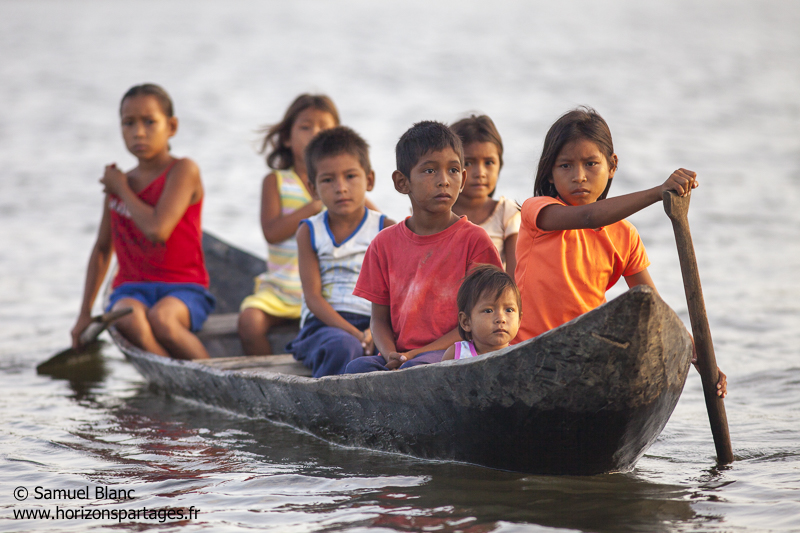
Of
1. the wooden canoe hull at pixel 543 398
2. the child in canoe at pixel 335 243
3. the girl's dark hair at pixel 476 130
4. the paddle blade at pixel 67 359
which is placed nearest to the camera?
the wooden canoe hull at pixel 543 398

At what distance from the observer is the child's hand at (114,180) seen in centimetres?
457

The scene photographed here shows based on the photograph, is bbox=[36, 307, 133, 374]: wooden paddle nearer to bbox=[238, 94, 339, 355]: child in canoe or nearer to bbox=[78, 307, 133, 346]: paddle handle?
bbox=[78, 307, 133, 346]: paddle handle

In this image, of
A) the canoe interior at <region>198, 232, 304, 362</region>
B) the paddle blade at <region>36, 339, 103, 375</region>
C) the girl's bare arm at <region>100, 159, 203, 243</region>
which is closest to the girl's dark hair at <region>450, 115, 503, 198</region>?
the girl's bare arm at <region>100, 159, 203, 243</region>

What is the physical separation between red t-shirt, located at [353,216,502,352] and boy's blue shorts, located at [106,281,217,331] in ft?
5.52

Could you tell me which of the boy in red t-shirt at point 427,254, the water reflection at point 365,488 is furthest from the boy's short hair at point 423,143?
the water reflection at point 365,488

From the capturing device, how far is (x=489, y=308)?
2760mm

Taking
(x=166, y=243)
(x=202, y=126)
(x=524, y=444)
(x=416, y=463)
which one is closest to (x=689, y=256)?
(x=524, y=444)

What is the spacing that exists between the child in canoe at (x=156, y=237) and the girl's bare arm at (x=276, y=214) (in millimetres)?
447

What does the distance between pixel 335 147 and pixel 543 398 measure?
5.56ft

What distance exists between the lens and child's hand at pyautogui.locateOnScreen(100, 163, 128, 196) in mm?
4574

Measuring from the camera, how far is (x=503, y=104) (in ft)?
59.0

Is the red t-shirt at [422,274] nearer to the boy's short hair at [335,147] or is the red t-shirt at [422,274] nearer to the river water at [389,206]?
the river water at [389,206]

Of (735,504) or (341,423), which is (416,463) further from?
(735,504)

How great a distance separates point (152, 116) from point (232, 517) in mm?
2643
